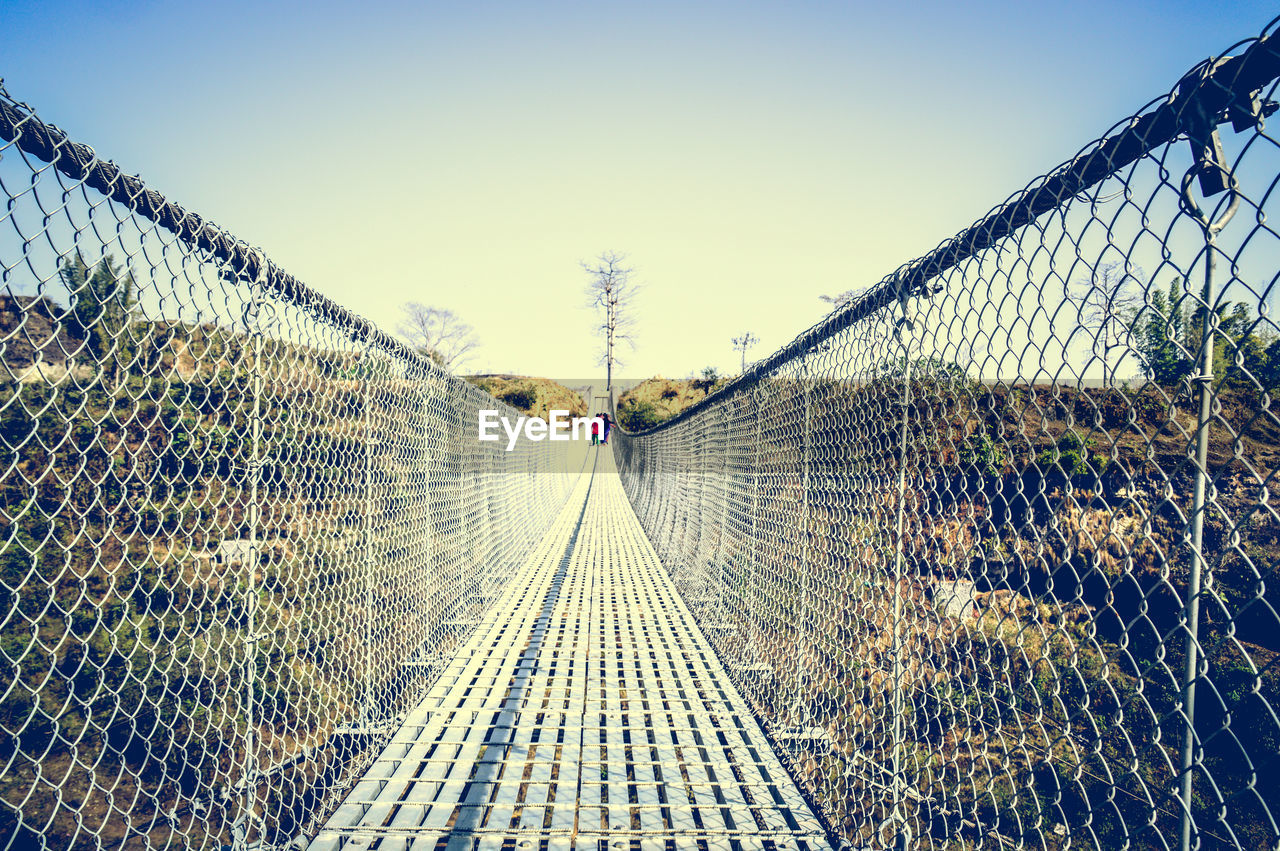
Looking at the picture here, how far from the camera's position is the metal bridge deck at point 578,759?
2.03 metres

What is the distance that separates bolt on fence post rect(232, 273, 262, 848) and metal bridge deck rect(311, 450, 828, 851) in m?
0.30

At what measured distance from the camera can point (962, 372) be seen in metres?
1.84

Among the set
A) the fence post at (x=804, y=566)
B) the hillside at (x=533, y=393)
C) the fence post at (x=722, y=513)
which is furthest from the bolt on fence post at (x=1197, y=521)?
the hillside at (x=533, y=393)

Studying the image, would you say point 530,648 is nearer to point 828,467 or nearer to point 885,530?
point 828,467

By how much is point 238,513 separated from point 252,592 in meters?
1.03

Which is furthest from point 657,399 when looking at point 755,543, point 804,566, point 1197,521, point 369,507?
point 1197,521

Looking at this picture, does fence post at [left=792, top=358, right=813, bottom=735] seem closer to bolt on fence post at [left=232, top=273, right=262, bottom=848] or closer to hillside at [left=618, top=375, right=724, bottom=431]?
bolt on fence post at [left=232, top=273, right=262, bottom=848]

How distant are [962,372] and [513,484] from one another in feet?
17.1

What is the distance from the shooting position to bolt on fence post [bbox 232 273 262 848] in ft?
5.76

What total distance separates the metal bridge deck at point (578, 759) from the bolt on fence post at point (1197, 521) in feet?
4.11

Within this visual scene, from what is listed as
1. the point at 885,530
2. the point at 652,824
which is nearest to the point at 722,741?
the point at 652,824

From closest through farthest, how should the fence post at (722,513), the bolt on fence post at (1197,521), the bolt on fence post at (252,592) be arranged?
the bolt on fence post at (1197,521), the bolt on fence post at (252,592), the fence post at (722,513)

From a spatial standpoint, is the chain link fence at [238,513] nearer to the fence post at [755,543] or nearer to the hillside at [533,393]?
the fence post at [755,543]

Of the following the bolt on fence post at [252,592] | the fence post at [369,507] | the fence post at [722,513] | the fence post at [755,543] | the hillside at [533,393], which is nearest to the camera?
the bolt on fence post at [252,592]
